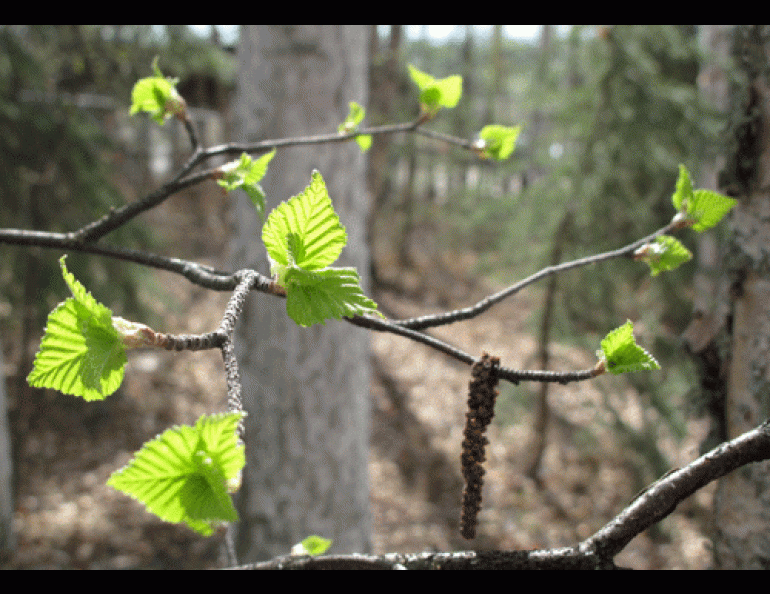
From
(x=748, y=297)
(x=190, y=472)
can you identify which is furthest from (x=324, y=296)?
(x=748, y=297)

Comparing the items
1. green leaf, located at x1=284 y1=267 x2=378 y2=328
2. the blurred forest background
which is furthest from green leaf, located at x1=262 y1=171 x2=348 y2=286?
the blurred forest background

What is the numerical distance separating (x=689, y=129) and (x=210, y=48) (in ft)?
11.6

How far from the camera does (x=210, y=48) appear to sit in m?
4.21

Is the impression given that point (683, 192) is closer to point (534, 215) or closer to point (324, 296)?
point (324, 296)

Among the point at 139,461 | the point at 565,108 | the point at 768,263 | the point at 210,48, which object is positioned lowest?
the point at 139,461

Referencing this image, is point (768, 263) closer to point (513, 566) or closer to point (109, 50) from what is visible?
point (513, 566)

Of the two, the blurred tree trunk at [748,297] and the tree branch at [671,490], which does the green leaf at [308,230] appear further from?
the blurred tree trunk at [748,297]

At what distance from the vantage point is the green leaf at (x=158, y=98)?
80cm

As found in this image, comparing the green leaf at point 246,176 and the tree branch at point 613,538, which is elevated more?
the green leaf at point 246,176

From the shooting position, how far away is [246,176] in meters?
0.66

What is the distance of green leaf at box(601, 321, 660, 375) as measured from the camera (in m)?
0.49

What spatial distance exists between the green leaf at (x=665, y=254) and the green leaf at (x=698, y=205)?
0.04 m

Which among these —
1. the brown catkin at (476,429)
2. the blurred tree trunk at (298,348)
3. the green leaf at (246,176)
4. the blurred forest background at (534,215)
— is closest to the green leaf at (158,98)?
the green leaf at (246,176)
